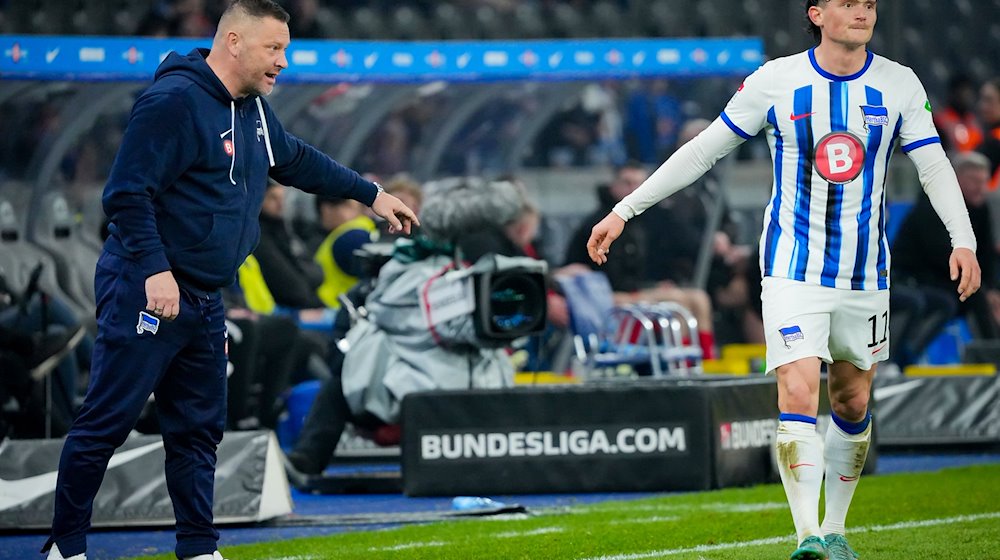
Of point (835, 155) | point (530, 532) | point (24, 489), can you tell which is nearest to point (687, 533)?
point (530, 532)

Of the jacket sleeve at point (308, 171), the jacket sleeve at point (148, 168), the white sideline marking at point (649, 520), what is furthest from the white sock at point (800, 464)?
the jacket sleeve at point (148, 168)

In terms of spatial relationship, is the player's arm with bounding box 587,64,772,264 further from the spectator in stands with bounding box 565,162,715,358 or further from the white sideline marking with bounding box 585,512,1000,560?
the spectator in stands with bounding box 565,162,715,358

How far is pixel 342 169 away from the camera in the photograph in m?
5.91

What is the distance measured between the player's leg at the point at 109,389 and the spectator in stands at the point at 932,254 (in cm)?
901

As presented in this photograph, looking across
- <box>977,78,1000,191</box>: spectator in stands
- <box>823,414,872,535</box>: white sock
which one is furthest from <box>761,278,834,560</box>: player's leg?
<box>977,78,1000,191</box>: spectator in stands

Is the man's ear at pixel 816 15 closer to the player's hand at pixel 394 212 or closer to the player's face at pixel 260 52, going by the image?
the player's hand at pixel 394 212

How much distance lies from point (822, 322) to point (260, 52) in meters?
2.11

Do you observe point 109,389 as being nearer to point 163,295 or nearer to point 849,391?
point 163,295

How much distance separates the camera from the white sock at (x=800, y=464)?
537cm

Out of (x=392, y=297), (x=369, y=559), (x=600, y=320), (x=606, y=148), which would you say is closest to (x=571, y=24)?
(x=606, y=148)

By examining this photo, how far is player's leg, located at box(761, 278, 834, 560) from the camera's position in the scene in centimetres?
543

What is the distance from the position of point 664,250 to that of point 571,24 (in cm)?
450

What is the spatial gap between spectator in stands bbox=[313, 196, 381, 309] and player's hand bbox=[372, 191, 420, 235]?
13.0 feet

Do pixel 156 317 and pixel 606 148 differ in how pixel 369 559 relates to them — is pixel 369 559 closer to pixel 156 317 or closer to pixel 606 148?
pixel 156 317
